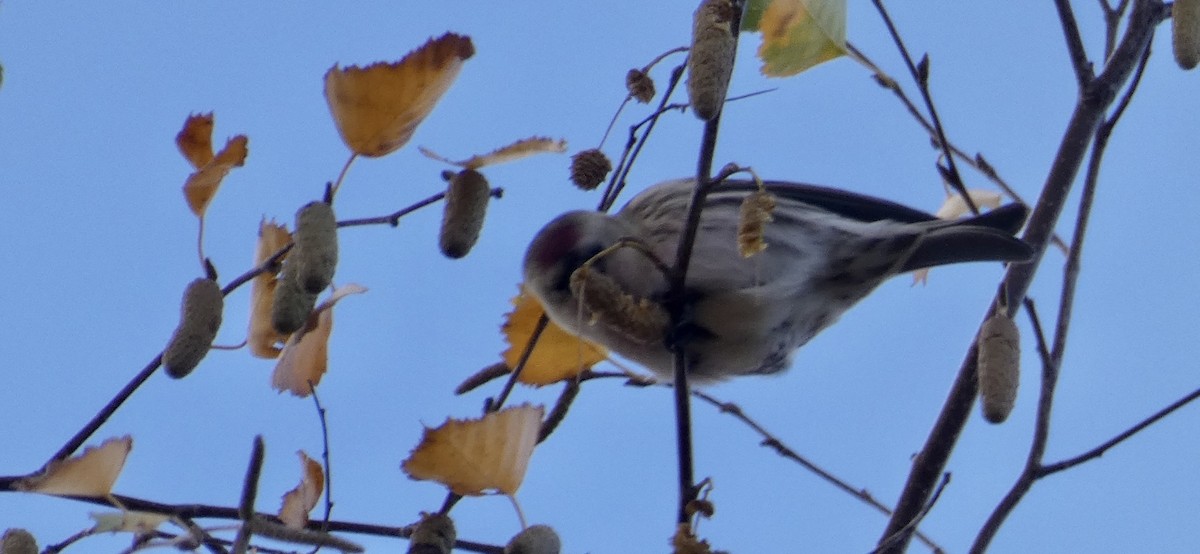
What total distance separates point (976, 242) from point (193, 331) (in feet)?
5.82

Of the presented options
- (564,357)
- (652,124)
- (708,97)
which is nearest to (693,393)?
(564,357)

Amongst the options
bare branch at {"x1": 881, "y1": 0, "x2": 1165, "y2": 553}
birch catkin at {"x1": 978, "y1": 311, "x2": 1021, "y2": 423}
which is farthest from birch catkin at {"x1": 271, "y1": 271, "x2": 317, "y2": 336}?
bare branch at {"x1": 881, "y1": 0, "x2": 1165, "y2": 553}

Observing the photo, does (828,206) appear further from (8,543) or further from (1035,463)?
(8,543)

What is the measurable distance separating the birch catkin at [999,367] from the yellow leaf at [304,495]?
87 centimetres

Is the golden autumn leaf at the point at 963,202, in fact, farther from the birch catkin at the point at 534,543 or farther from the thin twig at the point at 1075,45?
the birch catkin at the point at 534,543

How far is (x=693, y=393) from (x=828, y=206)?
1047 mm

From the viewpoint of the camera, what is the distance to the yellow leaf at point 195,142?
1.86 m

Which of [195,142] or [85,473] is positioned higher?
[195,142]

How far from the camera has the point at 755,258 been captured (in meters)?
2.87

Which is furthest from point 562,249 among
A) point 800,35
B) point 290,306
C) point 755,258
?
point 290,306

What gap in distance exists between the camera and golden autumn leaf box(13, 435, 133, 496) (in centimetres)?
155

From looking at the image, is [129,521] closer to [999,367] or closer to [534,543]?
[534,543]

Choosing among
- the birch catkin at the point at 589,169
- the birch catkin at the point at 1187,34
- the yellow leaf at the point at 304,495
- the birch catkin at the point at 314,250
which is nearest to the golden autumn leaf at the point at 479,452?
the yellow leaf at the point at 304,495

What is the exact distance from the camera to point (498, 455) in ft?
5.39
